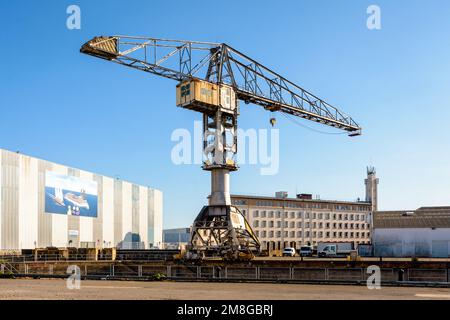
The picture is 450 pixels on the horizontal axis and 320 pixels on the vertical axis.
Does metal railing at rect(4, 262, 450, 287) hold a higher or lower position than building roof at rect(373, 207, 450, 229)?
lower

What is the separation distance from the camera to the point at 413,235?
6059 centimetres

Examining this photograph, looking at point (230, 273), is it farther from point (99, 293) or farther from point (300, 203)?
point (300, 203)

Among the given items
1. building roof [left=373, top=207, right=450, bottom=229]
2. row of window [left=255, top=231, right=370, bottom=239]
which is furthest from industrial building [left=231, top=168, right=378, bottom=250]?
building roof [left=373, top=207, right=450, bottom=229]

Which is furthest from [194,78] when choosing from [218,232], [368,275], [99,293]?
[99,293]

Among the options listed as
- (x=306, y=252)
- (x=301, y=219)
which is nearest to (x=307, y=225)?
(x=301, y=219)

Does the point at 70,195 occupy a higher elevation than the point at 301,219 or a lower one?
higher

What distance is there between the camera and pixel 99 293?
22.5m

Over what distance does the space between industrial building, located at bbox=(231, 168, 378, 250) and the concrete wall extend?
142 feet

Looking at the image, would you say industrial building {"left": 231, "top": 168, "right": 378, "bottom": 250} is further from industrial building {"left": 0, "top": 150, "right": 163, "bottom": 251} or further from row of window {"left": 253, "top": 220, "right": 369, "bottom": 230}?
industrial building {"left": 0, "top": 150, "right": 163, "bottom": 251}

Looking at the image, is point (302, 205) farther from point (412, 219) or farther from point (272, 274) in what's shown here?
point (272, 274)

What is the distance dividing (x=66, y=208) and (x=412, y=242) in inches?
1727

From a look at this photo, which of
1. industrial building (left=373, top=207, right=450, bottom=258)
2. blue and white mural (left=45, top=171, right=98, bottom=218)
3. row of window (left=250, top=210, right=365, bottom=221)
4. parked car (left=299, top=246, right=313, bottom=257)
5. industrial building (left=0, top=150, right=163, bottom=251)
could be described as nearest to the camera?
industrial building (left=0, top=150, right=163, bottom=251)

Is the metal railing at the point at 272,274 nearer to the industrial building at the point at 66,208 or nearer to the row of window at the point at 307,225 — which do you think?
the industrial building at the point at 66,208

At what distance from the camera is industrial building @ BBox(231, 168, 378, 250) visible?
108875 millimetres
